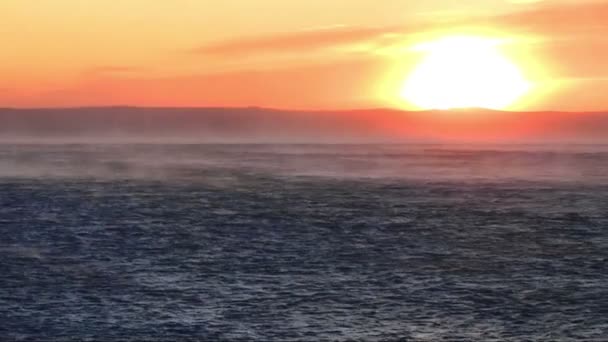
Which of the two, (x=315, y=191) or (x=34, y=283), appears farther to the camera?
(x=315, y=191)

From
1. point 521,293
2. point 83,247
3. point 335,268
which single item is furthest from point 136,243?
point 521,293

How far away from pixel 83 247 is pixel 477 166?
110 m

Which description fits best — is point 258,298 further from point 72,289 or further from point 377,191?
point 377,191

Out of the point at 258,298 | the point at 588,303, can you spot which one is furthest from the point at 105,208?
the point at 588,303

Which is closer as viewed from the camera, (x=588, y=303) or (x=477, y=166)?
(x=588, y=303)

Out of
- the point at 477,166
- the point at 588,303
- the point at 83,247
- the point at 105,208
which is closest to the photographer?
the point at 588,303

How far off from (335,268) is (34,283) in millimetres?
14555

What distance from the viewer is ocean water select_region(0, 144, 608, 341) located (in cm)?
4309

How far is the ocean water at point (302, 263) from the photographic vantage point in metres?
43.1

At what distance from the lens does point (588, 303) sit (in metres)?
47.4

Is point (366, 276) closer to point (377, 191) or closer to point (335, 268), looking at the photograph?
point (335, 268)

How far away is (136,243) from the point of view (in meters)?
66.1

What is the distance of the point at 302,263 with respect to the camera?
57688 mm

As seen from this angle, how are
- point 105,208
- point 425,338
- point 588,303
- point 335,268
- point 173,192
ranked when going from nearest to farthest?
1. point 425,338
2. point 588,303
3. point 335,268
4. point 105,208
5. point 173,192
